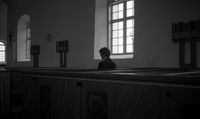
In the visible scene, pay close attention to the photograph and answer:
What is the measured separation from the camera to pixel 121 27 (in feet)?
23.7

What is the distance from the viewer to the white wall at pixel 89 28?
5270 mm

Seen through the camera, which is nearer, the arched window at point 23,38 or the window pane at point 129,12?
the window pane at point 129,12

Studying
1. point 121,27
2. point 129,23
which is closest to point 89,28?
point 121,27

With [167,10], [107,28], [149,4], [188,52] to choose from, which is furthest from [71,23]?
[188,52]

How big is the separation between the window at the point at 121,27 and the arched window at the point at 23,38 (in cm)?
592

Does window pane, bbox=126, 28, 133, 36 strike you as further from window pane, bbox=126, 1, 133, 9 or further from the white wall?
the white wall

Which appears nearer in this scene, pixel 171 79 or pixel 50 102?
pixel 171 79

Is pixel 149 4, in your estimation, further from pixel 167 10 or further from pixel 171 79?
pixel 171 79

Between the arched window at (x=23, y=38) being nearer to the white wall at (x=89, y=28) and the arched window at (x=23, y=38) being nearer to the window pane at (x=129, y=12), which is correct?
the white wall at (x=89, y=28)

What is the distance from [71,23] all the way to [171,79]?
689cm

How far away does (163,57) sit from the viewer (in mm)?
5379

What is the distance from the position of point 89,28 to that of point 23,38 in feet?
18.8

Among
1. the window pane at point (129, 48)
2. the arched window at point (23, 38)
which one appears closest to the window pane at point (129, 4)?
the window pane at point (129, 48)

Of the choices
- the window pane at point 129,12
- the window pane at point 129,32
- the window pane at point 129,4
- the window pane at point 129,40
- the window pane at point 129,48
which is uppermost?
the window pane at point 129,4
